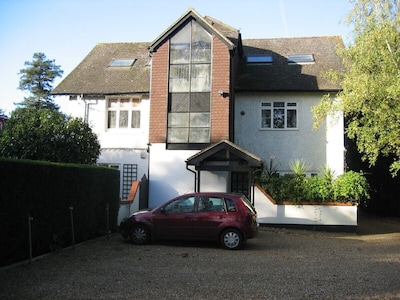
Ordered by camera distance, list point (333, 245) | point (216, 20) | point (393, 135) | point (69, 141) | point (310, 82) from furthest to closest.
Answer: point (216, 20) < point (310, 82) < point (69, 141) < point (393, 135) < point (333, 245)

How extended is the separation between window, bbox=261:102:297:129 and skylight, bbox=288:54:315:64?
3.18 m

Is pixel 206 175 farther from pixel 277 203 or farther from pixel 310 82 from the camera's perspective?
pixel 310 82

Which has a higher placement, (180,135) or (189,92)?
(189,92)

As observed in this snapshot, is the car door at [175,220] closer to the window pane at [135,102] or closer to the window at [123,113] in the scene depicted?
the window at [123,113]

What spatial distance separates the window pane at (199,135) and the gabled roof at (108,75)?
11.1 ft

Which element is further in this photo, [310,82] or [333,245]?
[310,82]

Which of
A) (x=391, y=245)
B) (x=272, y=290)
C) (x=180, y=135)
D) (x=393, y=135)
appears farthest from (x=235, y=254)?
(x=180, y=135)

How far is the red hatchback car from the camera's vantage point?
1161 centimetres

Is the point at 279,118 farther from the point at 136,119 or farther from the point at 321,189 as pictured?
the point at 136,119

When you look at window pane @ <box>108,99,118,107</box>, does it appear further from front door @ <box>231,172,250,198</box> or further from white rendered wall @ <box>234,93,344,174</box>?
front door @ <box>231,172,250,198</box>

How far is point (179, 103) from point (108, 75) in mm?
5266

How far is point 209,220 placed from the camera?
38.5 feet

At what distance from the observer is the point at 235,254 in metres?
10.9

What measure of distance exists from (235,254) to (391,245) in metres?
5.94
